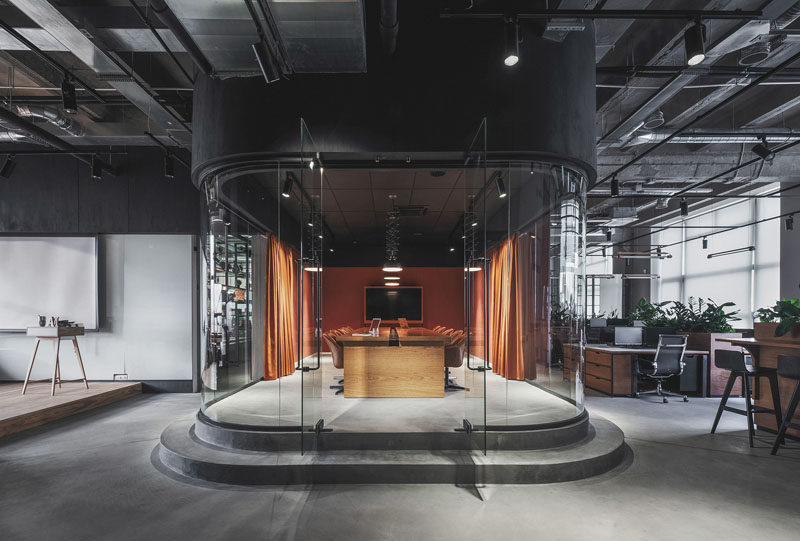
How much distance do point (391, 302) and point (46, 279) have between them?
8114 millimetres

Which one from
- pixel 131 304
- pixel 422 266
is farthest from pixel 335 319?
pixel 131 304

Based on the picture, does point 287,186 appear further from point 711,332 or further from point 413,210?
point 711,332

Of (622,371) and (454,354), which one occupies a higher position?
(454,354)

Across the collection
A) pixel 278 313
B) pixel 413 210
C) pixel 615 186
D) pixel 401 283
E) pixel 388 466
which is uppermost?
pixel 615 186

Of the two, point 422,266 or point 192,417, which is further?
point 422,266

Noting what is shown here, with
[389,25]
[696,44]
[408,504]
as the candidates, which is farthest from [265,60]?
[408,504]

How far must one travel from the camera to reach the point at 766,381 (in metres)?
5.35

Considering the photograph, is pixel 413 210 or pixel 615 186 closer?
pixel 615 186

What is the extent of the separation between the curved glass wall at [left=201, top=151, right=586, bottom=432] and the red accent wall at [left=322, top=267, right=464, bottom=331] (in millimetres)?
2160

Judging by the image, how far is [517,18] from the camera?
3615 millimetres

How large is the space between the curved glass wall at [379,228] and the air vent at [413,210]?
14 centimetres

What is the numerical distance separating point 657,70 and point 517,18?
2.28m

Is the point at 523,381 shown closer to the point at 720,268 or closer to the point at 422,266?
the point at 422,266

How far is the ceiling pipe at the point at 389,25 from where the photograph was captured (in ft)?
12.4
